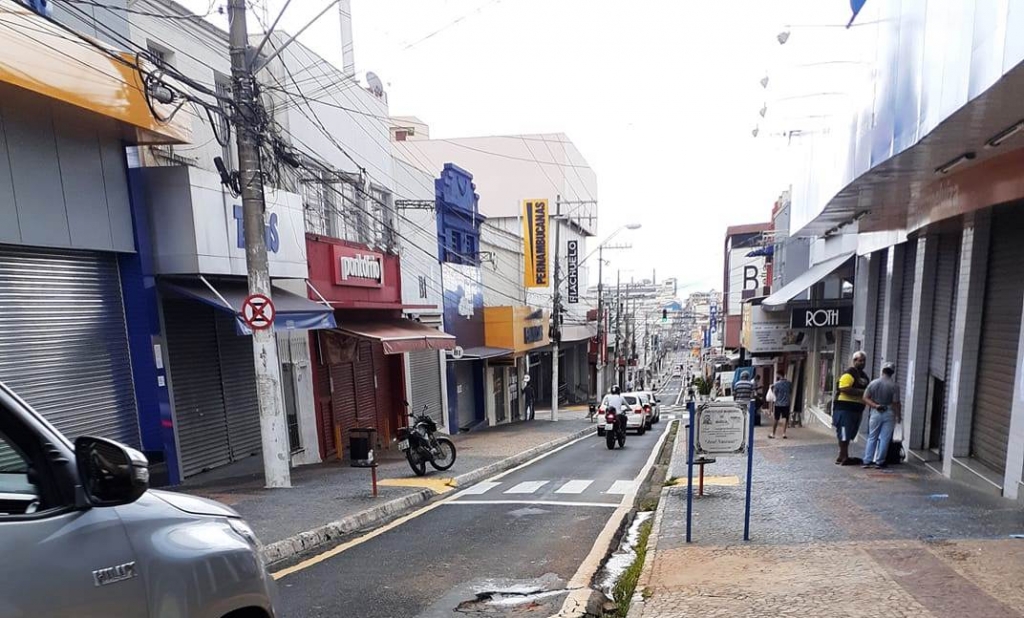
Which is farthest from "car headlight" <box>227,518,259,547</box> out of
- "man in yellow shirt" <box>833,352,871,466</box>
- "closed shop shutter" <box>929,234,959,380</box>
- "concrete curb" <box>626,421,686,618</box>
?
"closed shop shutter" <box>929,234,959,380</box>

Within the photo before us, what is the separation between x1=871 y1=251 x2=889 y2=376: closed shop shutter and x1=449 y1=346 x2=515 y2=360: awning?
480 inches

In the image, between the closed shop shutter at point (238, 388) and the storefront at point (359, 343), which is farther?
the storefront at point (359, 343)

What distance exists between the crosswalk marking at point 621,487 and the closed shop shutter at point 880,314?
5.99m

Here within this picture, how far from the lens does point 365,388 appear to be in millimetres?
15555

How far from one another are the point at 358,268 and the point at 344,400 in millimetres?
3174

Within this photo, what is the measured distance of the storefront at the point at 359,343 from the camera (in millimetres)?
13102

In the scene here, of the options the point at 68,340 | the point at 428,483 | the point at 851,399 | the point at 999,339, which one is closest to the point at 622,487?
the point at 428,483

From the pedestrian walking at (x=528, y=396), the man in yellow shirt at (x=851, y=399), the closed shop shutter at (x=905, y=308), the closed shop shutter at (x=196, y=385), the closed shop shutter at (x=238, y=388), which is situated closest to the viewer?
the man in yellow shirt at (x=851, y=399)

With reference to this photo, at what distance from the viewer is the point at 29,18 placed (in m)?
6.70

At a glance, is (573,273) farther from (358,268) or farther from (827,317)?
(358,268)

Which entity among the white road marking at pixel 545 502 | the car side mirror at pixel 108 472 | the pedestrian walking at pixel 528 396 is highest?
Answer: the car side mirror at pixel 108 472

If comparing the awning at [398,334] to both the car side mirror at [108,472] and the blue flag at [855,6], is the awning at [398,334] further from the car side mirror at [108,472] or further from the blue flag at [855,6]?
the car side mirror at [108,472]

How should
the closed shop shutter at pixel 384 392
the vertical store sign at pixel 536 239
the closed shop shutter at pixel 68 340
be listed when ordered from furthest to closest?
the vertical store sign at pixel 536 239 < the closed shop shutter at pixel 384 392 < the closed shop shutter at pixel 68 340

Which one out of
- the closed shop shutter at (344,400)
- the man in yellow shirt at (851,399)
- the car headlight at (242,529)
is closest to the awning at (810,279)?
the man in yellow shirt at (851,399)
